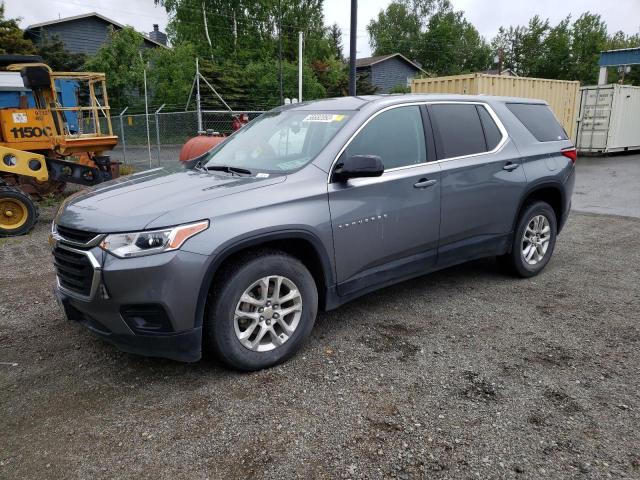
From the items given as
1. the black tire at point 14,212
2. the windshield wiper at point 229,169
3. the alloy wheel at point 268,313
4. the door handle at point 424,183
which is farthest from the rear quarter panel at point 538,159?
the black tire at point 14,212

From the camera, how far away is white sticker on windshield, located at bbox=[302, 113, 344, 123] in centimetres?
402

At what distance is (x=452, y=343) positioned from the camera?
3830 millimetres

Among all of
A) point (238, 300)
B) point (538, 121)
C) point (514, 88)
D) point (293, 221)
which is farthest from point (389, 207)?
point (514, 88)

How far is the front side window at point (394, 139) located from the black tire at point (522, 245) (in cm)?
147

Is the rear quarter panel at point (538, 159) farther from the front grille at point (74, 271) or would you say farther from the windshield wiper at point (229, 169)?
the front grille at point (74, 271)

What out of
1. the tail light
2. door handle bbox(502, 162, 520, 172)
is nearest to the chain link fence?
the tail light

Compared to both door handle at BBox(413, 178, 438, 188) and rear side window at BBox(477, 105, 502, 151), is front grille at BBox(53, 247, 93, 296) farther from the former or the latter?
rear side window at BBox(477, 105, 502, 151)

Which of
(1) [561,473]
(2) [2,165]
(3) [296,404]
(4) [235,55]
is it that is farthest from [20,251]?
(4) [235,55]

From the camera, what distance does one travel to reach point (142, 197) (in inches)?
130

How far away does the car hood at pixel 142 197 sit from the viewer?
119 inches

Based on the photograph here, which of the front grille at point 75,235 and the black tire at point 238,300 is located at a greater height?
the front grille at point 75,235

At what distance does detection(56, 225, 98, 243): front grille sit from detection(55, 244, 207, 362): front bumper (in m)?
0.08

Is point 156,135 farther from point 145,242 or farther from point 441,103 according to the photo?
point 145,242

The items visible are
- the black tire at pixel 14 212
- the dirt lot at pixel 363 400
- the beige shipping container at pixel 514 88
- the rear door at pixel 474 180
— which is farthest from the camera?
the beige shipping container at pixel 514 88
